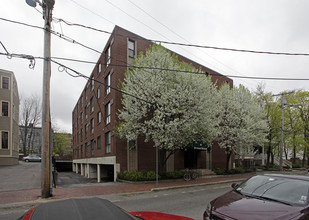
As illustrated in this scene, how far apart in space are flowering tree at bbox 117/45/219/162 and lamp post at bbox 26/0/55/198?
545cm

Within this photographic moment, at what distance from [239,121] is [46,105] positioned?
58.5 ft

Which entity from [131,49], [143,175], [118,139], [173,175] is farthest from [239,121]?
[131,49]

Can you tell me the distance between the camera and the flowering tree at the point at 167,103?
45.3 ft

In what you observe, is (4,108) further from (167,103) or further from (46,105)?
(167,103)

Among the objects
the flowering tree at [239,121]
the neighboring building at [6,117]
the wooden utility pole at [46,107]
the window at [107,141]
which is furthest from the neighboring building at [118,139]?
the neighboring building at [6,117]

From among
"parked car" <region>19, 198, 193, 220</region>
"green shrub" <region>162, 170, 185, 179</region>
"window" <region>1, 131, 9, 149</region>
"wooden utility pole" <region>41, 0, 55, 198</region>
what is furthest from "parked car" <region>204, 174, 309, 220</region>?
"window" <region>1, 131, 9, 149</region>

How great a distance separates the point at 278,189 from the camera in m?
4.36

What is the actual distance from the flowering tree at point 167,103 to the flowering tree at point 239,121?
244 inches

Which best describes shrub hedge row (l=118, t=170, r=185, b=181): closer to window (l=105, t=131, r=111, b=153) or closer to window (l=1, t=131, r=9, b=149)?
window (l=105, t=131, r=111, b=153)

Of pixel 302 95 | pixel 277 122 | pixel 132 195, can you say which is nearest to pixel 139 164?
pixel 132 195

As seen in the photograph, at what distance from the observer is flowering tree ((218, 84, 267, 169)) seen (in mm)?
20625

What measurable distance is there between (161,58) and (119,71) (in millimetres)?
4536

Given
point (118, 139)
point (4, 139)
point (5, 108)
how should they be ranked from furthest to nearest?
point (5, 108) < point (4, 139) < point (118, 139)

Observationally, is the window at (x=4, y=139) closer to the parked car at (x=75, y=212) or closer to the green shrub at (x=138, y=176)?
the green shrub at (x=138, y=176)
